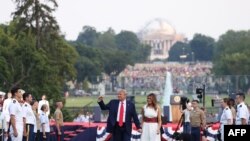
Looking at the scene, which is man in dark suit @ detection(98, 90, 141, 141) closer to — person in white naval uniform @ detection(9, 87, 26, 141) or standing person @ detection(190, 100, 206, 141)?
person in white naval uniform @ detection(9, 87, 26, 141)

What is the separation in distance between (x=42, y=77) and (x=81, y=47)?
94.1 metres

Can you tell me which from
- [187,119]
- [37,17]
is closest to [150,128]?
[187,119]

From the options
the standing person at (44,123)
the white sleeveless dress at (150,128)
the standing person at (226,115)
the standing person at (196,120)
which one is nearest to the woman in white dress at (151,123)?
the white sleeveless dress at (150,128)

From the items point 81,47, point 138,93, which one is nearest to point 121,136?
point 138,93

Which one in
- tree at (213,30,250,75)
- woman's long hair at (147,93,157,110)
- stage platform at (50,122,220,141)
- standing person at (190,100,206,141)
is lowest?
stage platform at (50,122,220,141)

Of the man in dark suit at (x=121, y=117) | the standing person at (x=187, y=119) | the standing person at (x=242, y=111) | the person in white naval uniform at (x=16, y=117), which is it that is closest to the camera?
the person in white naval uniform at (x=16, y=117)

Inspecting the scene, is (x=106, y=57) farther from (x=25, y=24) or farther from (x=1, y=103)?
(x=1, y=103)

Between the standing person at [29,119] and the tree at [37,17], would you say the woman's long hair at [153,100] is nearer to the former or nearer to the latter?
the standing person at [29,119]

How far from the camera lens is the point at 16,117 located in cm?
2609

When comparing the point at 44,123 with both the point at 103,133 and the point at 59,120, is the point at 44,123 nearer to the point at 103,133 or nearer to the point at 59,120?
the point at 59,120

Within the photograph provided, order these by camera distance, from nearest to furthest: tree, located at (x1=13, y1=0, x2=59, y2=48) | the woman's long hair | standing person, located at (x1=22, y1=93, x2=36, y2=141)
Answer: the woman's long hair
standing person, located at (x1=22, y1=93, x2=36, y2=141)
tree, located at (x1=13, y1=0, x2=59, y2=48)

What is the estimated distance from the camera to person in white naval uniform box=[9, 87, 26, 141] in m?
25.7

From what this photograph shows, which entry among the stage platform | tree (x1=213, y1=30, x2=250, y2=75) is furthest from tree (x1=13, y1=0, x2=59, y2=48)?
tree (x1=213, y1=30, x2=250, y2=75)

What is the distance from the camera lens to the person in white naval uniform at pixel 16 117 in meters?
25.7
